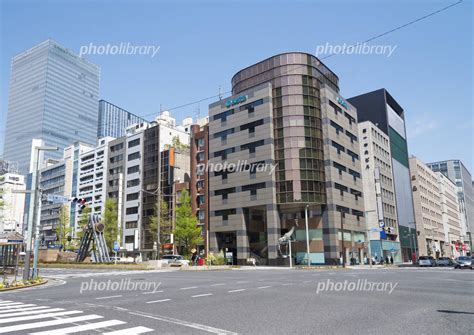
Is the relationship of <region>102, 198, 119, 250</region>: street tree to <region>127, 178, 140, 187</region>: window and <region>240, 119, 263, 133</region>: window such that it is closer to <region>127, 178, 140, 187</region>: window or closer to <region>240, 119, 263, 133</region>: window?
<region>127, 178, 140, 187</region>: window

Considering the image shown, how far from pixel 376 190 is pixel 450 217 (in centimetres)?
8068

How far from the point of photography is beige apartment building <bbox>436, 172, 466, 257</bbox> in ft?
434

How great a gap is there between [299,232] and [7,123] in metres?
179

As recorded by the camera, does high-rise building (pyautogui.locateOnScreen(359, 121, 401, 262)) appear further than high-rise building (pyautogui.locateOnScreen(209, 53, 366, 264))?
Yes

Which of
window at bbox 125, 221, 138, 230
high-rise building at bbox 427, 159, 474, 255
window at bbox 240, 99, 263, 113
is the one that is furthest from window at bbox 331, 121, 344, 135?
high-rise building at bbox 427, 159, 474, 255

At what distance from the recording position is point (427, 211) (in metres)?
114

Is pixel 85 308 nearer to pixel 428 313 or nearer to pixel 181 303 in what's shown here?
pixel 181 303

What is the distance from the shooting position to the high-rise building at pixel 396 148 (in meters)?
92.8

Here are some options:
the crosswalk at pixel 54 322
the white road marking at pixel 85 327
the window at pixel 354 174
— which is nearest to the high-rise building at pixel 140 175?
the window at pixel 354 174

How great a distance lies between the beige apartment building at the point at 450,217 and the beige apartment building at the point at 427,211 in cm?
453

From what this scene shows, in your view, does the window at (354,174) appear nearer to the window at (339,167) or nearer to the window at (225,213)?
the window at (339,167)

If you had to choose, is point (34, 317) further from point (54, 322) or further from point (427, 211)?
point (427, 211)

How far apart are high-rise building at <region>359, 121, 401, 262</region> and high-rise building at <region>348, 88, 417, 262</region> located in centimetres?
607

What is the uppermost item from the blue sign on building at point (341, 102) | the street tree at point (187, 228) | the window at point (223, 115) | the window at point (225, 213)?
the blue sign on building at point (341, 102)
